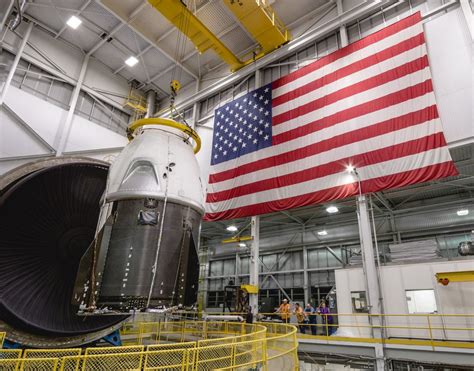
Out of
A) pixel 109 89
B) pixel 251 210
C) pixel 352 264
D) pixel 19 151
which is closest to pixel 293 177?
pixel 251 210

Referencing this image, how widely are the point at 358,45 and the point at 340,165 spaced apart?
6.26 metres

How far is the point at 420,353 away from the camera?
9.92 m

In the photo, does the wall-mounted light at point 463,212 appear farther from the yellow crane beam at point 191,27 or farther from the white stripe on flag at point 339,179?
the yellow crane beam at point 191,27

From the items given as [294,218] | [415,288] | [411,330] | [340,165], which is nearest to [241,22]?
[340,165]

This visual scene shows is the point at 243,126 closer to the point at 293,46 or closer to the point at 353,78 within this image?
the point at 293,46

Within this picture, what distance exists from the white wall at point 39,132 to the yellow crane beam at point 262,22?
1135cm

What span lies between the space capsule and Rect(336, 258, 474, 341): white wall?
904 cm

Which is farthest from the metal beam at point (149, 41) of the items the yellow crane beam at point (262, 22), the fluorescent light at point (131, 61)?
the yellow crane beam at point (262, 22)

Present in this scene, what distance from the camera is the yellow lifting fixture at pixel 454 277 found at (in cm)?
1029

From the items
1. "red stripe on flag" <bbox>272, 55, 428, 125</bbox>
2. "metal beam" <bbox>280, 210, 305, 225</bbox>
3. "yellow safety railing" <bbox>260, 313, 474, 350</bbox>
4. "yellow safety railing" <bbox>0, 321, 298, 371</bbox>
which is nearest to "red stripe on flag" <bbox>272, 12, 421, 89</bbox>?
"red stripe on flag" <bbox>272, 55, 428, 125</bbox>

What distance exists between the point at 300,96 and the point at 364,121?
402 centimetres

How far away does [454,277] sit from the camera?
1054cm

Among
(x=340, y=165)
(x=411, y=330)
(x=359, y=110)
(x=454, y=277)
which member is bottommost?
(x=411, y=330)

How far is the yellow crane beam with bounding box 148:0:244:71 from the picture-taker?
16.8 m
